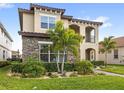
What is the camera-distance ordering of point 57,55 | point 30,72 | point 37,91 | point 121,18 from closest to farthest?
point 37,91 → point 30,72 → point 57,55 → point 121,18

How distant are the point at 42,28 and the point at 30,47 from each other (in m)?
3.18

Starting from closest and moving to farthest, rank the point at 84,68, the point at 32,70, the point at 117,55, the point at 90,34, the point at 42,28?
the point at 32,70, the point at 84,68, the point at 42,28, the point at 90,34, the point at 117,55

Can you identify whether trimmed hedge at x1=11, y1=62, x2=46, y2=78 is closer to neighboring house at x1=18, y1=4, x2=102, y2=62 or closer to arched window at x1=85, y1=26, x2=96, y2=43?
neighboring house at x1=18, y1=4, x2=102, y2=62

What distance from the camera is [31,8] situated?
19.8 metres

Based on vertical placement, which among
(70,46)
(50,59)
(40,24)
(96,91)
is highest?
(40,24)

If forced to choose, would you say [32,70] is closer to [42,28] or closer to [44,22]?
[42,28]

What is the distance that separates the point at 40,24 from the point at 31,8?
197 centimetres

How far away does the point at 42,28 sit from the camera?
19641mm

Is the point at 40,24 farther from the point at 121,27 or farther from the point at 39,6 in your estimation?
the point at 121,27

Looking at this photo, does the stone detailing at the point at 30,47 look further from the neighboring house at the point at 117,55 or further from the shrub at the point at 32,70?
the neighboring house at the point at 117,55

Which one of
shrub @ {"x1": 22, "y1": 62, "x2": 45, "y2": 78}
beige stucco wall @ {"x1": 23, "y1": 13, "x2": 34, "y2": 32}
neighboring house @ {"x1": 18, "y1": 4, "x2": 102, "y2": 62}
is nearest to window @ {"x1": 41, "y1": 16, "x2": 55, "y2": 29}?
neighboring house @ {"x1": 18, "y1": 4, "x2": 102, "y2": 62}

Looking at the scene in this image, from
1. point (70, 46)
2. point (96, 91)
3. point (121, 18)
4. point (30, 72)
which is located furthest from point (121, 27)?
point (96, 91)

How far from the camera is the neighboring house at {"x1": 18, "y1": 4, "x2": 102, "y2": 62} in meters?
17.3

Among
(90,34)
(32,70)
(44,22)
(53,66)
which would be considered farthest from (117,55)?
(32,70)
